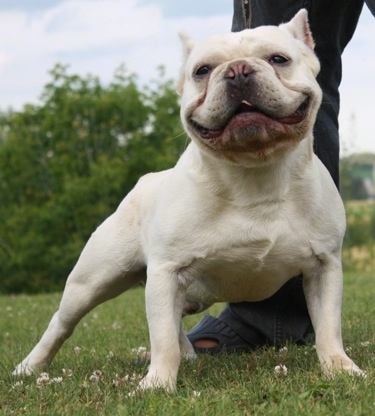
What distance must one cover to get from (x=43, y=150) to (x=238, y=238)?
24669 millimetres

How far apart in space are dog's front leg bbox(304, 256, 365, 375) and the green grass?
→ 11 cm

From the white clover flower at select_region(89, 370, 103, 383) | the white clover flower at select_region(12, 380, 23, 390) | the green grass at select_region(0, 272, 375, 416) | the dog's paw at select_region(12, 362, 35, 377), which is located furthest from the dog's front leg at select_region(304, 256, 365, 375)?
the dog's paw at select_region(12, 362, 35, 377)

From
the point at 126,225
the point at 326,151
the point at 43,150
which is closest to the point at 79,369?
the point at 126,225

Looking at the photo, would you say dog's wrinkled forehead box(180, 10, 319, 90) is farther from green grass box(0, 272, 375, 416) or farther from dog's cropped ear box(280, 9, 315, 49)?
green grass box(0, 272, 375, 416)

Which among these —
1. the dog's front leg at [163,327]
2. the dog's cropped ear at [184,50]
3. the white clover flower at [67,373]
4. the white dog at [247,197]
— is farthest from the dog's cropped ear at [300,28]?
the white clover flower at [67,373]

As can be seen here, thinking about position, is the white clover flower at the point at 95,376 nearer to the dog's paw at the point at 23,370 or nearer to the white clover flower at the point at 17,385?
the white clover flower at the point at 17,385

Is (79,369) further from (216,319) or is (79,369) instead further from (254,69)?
(254,69)

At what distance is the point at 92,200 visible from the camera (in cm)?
2641

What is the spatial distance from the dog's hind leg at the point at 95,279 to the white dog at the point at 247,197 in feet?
1.26

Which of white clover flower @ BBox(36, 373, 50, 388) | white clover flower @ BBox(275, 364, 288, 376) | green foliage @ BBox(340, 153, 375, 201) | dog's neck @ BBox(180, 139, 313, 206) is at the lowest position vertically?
green foliage @ BBox(340, 153, 375, 201)

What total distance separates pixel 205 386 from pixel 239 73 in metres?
1.36

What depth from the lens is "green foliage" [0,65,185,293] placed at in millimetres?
26125

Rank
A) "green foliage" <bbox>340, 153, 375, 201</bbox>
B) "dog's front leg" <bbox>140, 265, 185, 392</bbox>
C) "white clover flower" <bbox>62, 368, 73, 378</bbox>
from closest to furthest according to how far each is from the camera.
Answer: "dog's front leg" <bbox>140, 265, 185, 392</bbox> → "white clover flower" <bbox>62, 368, 73, 378</bbox> → "green foliage" <bbox>340, 153, 375, 201</bbox>

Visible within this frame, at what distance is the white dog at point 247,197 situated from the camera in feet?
11.8
